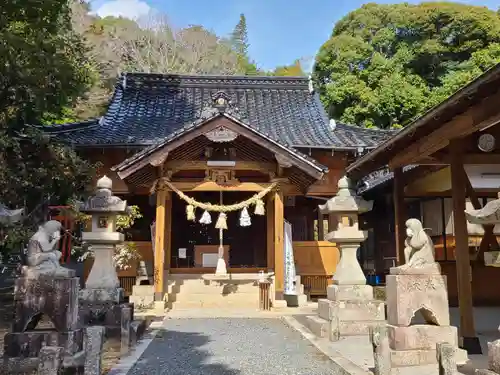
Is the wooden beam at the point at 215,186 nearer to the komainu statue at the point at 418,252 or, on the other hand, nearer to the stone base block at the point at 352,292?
the stone base block at the point at 352,292

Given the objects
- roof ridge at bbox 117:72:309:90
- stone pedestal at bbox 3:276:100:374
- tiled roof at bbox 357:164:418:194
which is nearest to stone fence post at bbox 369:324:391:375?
stone pedestal at bbox 3:276:100:374

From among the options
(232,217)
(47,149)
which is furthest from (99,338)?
(232,217)

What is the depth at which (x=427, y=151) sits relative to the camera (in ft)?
25.0

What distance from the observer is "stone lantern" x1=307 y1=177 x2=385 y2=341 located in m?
8.62

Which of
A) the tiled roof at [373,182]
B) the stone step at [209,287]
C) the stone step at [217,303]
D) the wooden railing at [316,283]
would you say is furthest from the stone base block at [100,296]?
the tiled roof at [373,182]

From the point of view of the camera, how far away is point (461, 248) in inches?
283

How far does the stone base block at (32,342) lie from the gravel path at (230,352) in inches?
39.2

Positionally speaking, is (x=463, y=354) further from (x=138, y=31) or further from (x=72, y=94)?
(x=138, y=31)

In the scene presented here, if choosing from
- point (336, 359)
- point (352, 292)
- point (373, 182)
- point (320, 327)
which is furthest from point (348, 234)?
point (373, 182)

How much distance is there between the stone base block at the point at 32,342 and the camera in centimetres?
577

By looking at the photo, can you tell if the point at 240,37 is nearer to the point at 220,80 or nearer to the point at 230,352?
the point at 220,80

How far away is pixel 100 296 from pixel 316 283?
327 inches

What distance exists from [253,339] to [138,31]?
122 feet

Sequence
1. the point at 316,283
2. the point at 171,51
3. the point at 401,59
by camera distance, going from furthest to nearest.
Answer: the point at 171,51
the point at 401,59
the point at 316,283
